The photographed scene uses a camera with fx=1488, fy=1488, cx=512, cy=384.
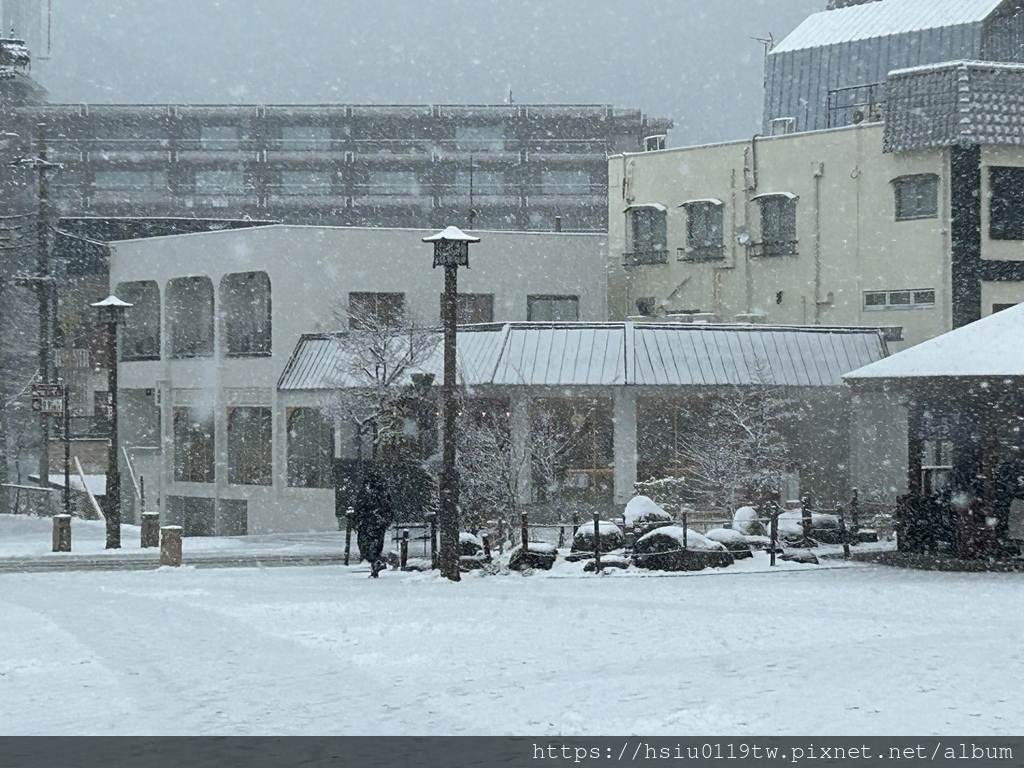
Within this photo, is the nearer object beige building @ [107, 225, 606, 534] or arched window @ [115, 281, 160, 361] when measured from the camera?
beige building @ [107, 225, 606, 534]

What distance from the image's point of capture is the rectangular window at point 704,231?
44969 millimetres

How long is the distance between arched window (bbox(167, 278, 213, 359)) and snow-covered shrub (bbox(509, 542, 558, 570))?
27789mm

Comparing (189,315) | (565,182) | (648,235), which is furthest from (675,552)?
(565,182)

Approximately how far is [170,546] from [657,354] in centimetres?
1638

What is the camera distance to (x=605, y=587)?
2188cm

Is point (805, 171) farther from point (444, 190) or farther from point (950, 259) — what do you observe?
point (444, 190)

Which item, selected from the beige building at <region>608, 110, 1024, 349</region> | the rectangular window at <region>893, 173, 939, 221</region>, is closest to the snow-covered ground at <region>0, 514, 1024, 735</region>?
the beige building at <region>608, 110, 1024, 349</region>

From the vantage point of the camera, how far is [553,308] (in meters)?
47.0

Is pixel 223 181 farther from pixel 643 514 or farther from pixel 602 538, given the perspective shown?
pixel 602 538

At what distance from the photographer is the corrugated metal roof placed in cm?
4738

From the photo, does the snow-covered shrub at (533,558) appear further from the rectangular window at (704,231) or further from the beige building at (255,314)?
the rectangular window at (704,231)

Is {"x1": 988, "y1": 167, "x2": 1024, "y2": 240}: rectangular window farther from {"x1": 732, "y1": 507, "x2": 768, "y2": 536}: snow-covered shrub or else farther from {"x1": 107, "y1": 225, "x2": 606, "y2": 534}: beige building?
{"x1": 732, "y1": 507, "x2": 768, "y2": 536}: snow-covered shrub

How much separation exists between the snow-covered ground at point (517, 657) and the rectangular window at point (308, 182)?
251ft
